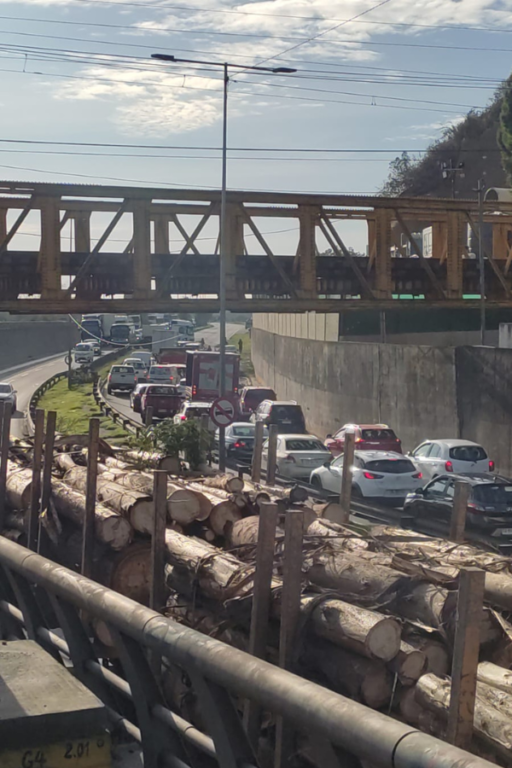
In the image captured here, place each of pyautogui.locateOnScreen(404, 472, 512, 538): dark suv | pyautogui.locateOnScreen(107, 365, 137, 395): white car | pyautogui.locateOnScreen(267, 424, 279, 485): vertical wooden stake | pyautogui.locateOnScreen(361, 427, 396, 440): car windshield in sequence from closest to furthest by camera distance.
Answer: pyautogui.locateOnScreen(267, 424, 279, 485): vertical wooden stake < pyautogui.locateOnScreen(404, 472, 512, 538): dark suv < pyautogui.locateOnScreen(361, 427, 396, 440): car windshield < pyautogui.locateOnScreen(107, 365, 137, 395): white car

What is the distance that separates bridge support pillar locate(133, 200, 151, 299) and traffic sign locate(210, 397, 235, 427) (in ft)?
18.7

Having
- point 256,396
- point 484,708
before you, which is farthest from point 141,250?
point 484,708

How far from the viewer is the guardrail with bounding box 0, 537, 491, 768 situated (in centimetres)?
306

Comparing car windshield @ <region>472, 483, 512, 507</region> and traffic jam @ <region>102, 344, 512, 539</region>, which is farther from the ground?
car windshield @ <region>472, 483, 512, 507</region>

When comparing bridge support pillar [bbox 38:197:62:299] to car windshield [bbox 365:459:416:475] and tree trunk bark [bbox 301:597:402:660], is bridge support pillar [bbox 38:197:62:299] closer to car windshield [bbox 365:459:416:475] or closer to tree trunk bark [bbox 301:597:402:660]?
car windshield [bbox 365:459:416:475]

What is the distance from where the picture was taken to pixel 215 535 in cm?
1166

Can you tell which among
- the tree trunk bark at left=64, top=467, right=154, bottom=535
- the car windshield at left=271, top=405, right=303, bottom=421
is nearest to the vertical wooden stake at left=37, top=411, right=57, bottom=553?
Result: the tree trunk bark at left=64, top=467, right=154, bottom=535

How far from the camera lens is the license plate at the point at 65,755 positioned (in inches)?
142

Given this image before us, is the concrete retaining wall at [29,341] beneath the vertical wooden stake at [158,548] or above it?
beneath

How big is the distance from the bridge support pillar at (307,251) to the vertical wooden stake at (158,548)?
63.4 feet

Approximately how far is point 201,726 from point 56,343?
115 m

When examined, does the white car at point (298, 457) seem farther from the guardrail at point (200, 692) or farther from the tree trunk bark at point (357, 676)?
the guardrail at point (200, 692)

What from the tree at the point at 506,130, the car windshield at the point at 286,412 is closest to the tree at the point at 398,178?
the tree at the point at 506,130

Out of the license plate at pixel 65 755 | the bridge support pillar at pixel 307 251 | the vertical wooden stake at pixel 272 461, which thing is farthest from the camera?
the bridge support pillar at pixel 307 251
